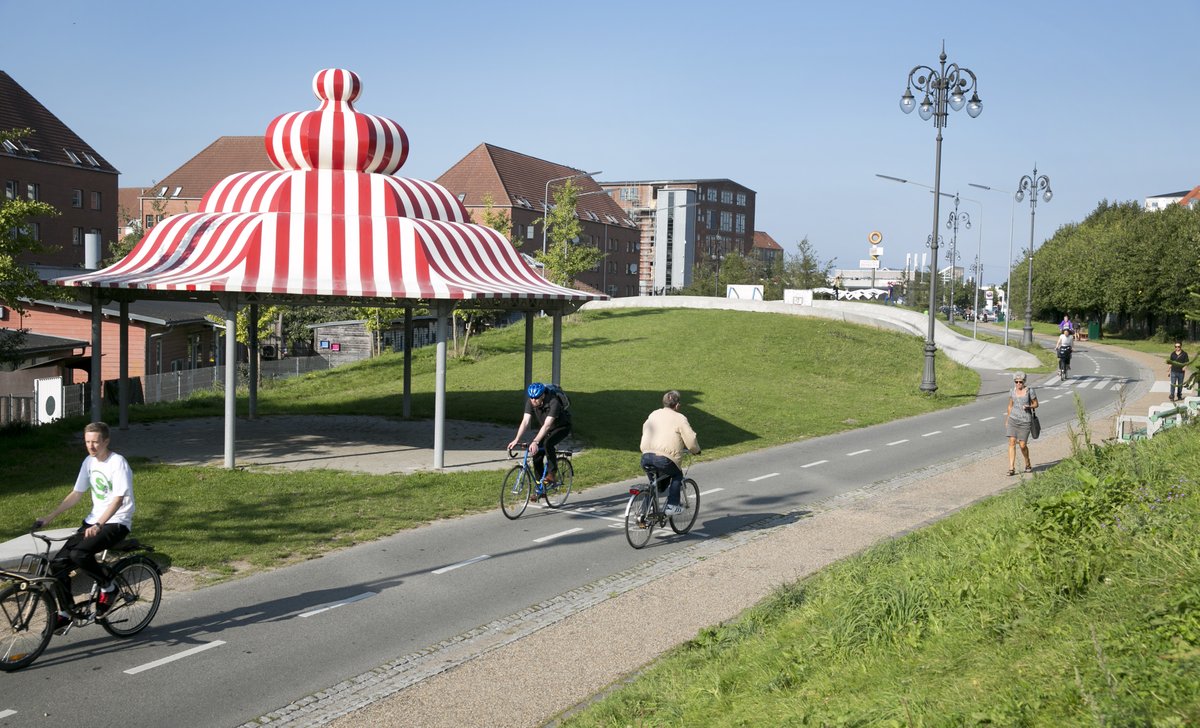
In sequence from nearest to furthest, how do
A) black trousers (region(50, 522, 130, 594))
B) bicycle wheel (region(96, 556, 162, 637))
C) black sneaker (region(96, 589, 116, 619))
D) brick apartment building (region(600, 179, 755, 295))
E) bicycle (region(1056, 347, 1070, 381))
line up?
black trousers (region(50, 522, 130, 594))
black sneaker (region(96, 589, 116, 619))
bicycle wheel (region(96, 556, 162, 637))
bicycle (region(1056, 347, 1070, 381))
brick apartment building (region(600, 179, 755, 295))

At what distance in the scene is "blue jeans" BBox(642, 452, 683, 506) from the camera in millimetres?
11758

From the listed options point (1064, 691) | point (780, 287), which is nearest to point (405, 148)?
point (1064, 691)

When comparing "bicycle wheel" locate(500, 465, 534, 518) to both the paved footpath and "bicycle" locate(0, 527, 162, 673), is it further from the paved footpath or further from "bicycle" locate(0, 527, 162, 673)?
"bicycle" locate(0, 527, 162, 673)

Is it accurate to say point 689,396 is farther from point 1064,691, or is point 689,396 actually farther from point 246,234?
point 1064,691

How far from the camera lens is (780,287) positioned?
8244cm

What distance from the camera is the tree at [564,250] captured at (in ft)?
169

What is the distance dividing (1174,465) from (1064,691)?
16.8 ft

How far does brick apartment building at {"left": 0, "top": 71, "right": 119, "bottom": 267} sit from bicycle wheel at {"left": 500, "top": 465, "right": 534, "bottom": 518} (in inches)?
2192

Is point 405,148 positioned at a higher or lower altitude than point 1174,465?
higher

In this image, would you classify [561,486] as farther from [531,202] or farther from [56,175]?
[531,202]

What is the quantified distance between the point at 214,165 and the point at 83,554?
321 ft

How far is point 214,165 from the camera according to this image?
319 ft

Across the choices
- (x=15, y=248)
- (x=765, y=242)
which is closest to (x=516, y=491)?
(x=15, y=248)

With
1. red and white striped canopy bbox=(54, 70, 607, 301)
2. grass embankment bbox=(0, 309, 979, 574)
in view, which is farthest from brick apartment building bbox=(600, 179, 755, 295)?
red and white striped canopy bbox=(54, 70, 607, 301)
